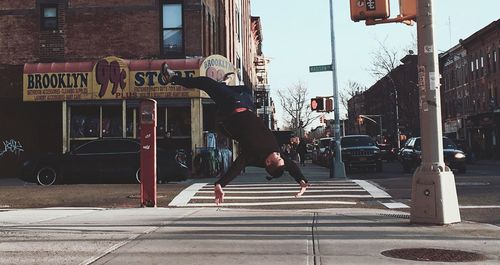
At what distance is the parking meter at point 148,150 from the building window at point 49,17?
45.6ft

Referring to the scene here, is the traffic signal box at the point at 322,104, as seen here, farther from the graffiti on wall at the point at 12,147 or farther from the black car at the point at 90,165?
the graffiti on wall at the point at 12,147

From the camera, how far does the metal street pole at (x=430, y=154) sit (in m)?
8.41

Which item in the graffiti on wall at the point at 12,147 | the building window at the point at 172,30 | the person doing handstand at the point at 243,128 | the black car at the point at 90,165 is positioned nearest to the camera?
the person doing handstand at the point at 243,128

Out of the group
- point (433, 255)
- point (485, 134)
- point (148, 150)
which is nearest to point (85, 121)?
point (148, 150)

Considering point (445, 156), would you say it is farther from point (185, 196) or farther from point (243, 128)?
point (243, 128)

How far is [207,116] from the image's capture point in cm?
2378

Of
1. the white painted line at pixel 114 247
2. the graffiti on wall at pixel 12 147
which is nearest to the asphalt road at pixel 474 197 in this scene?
the white painted line at pixel 114 247

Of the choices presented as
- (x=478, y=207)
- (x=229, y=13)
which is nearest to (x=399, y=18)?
(x=478, y=207)

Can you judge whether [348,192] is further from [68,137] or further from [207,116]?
[68,137]

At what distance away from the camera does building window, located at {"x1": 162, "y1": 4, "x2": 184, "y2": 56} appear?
23.2 meters

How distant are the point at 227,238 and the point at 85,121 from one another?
1701 cm

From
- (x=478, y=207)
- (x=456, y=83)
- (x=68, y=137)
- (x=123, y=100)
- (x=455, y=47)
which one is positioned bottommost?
(x=478, y=207)

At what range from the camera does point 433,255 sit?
6176 mm

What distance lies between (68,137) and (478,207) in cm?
1646
